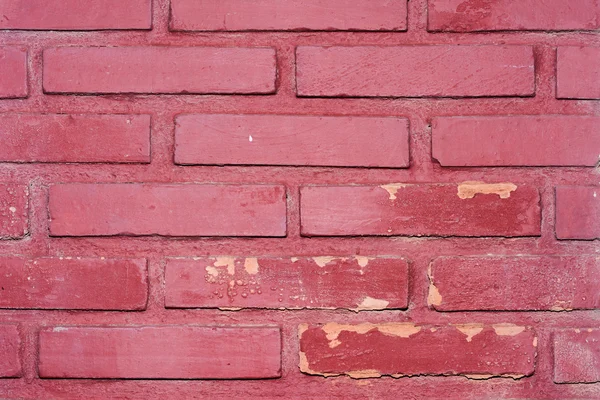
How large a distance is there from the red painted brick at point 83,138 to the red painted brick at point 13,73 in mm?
47

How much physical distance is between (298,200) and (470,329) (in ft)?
1.25

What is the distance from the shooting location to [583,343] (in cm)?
95

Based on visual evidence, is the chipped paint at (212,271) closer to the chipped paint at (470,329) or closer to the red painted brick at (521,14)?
the chipped paint at (470,329)

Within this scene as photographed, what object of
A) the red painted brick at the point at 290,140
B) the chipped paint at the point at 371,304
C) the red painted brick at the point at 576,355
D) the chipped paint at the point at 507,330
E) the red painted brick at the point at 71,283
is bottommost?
the red painted brick at the point at 576,355

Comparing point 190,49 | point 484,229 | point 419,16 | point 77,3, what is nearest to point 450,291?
point 484,229

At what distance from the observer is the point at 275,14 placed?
37.4 inches

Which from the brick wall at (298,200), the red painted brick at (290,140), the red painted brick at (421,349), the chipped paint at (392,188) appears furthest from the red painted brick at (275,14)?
the red painted brick at (421,349)

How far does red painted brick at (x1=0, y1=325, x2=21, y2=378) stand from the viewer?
947 mm

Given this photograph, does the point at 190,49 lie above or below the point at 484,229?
above

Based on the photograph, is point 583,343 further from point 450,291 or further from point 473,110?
point 473,110

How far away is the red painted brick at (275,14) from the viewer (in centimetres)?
95

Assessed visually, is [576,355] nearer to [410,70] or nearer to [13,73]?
[410,70]

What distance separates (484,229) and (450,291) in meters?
0.13

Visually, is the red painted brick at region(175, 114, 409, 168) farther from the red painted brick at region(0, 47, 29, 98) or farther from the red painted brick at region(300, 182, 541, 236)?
the red painted brick at region(0, 47, 29, 98)
